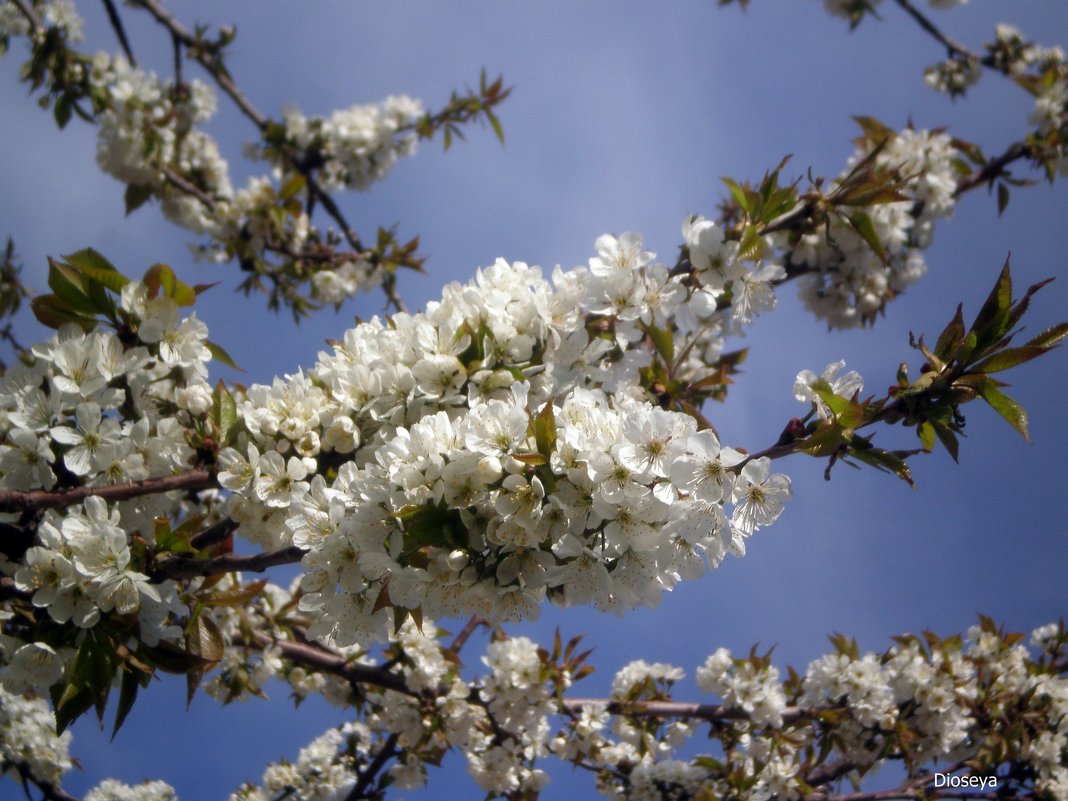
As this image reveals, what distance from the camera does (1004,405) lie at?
52.6 inches

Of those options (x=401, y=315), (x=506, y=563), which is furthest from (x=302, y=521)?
(x=401, y=315)

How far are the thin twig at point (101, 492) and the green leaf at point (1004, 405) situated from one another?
1.85 meters

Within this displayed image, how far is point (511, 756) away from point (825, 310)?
371 centimetres

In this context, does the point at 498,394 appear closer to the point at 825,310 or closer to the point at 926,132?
the point at 825,310

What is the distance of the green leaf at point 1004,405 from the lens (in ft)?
4.33

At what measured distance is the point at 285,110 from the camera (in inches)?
246

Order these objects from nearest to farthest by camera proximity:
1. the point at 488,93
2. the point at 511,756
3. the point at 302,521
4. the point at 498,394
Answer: the point at 302,521 → the point at 498,394 → the point at 511,756 → the point at 488,93

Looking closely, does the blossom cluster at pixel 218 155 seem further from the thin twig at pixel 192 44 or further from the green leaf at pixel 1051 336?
the green leaf at pixel 1051 336

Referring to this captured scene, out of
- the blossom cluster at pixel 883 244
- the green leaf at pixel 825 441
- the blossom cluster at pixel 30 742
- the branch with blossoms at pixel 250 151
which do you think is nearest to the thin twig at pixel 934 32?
the blossom cluster at pixel 883 244

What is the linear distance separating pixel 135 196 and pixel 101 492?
12.4 ft

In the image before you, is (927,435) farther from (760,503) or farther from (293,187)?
(293,187)

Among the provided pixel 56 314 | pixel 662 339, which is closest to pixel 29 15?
pixel 56 314

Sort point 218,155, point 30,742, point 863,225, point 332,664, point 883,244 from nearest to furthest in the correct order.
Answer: point 863,225, point 332,664, point 30,742, point 883,244, point 218,155

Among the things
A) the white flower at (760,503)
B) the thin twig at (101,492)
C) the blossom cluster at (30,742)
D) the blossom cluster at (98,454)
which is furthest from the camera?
the blossom cluster at (30,742)
